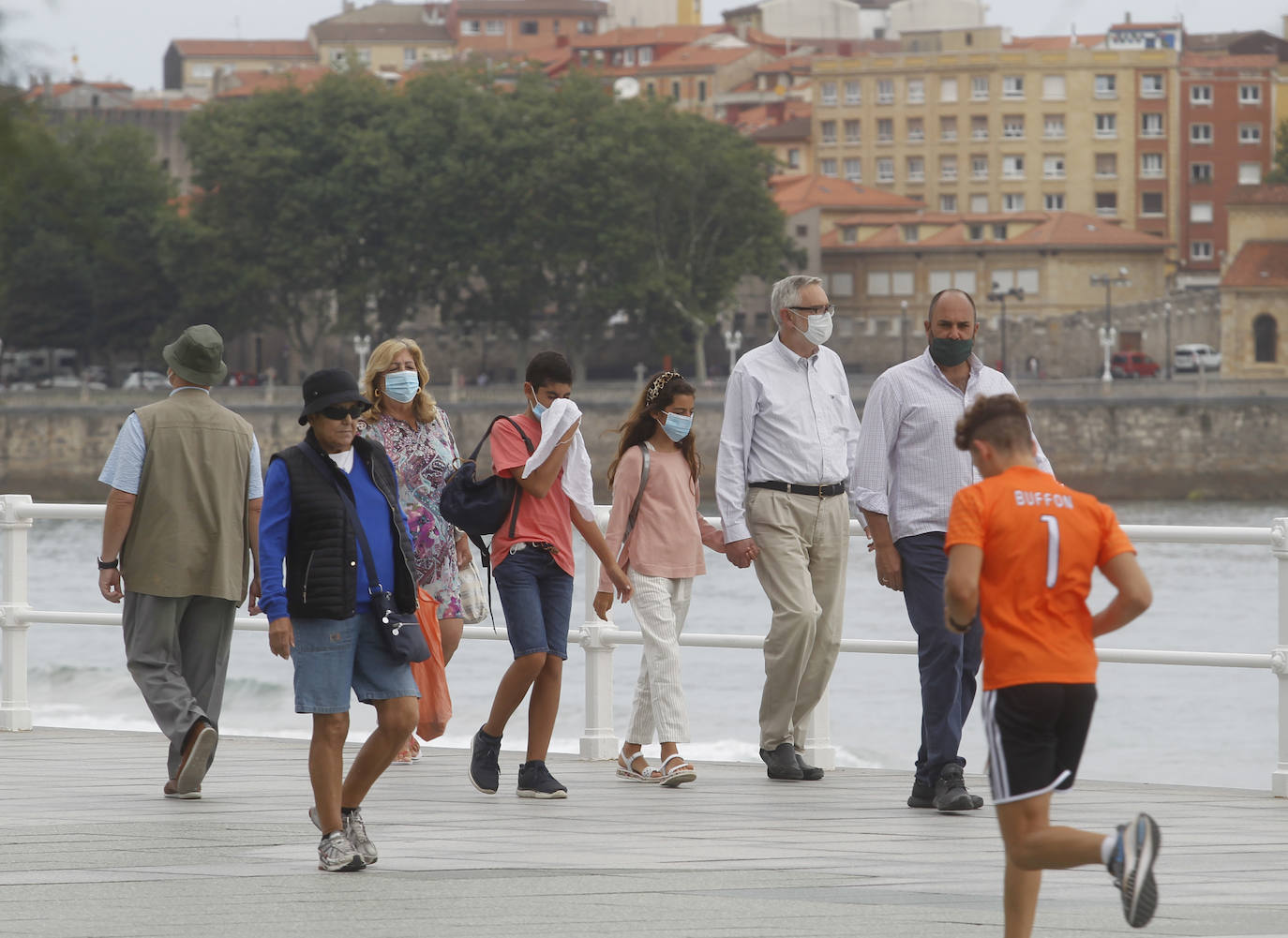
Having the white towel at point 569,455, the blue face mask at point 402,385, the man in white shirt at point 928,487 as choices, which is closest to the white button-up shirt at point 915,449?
the man in white shirt at point 928,487

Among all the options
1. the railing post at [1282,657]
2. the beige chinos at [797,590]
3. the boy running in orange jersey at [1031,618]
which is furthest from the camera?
the beige chinos at [797,590]

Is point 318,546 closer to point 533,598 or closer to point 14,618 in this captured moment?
point 533,598

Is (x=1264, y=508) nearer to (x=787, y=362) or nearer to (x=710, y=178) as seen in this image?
(x=710, y=178)

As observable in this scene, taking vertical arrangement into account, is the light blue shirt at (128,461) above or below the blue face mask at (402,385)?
below

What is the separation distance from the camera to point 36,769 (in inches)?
325

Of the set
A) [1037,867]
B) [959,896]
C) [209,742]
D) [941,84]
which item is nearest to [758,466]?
[209,742]

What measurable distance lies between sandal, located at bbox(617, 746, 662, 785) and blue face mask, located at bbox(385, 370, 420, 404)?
4.89ft

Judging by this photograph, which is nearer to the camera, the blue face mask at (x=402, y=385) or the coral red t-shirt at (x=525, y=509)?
the coral red t-shirt at (x=525, y=509)

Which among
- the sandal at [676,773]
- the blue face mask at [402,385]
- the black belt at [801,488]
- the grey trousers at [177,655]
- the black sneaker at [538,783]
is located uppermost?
the blue face mask at [402,385]

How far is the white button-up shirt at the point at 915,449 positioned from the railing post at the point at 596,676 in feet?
5.23

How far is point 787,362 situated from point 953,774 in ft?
5.48

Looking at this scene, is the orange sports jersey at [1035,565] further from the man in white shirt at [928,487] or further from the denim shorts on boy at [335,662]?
the man in white shirt at [928,487]

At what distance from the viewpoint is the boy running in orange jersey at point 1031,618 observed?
4.58 m

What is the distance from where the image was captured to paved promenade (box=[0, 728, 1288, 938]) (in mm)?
5082
